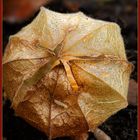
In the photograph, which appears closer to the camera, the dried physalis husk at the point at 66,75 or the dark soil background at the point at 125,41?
the dried physalis husk at the point at 66,75

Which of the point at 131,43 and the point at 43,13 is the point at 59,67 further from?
the point at 131,43

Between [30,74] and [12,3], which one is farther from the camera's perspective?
[12,3]

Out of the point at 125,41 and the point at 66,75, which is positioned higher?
the point at 125,41

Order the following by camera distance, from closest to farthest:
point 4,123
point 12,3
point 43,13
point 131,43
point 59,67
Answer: point 59,67 < point 43,13 < point 4,123 < point 131,43 < point 12,3

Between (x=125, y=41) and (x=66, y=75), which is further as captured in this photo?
(x=125, y=41)

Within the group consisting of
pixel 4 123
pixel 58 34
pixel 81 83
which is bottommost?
pixel 4 123

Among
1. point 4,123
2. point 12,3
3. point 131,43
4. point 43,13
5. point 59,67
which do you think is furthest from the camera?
point 12,3

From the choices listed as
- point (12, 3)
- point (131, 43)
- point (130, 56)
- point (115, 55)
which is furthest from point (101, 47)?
point (12, 3)
